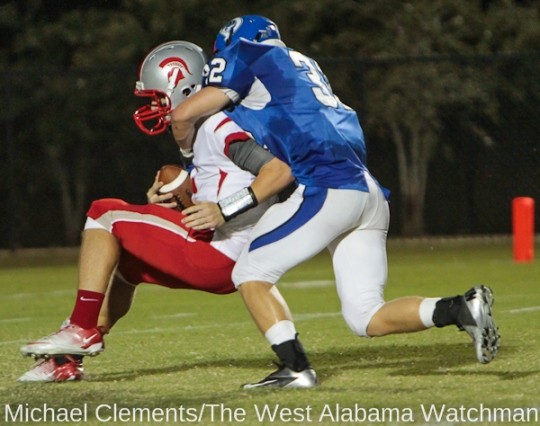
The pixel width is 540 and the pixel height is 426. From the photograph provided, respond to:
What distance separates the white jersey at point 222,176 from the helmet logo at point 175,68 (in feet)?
1.21

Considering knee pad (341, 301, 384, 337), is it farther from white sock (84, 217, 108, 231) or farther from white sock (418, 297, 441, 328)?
white sock (84, 217, 108, 231)

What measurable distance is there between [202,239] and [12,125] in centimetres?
1122

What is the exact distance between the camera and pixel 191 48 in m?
6.79

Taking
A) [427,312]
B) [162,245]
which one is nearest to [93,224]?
[162,245]

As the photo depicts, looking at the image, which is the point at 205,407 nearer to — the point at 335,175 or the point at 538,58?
the point at 335,175

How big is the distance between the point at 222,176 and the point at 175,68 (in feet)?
1.99

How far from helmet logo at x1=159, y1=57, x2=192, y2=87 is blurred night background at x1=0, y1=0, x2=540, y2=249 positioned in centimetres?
1006

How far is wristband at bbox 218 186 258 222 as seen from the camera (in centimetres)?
609

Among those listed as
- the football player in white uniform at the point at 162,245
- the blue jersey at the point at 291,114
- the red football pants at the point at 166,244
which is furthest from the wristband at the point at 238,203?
the red football pants at the point at 166,244

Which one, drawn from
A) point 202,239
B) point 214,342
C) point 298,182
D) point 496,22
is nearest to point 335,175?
point 298,182

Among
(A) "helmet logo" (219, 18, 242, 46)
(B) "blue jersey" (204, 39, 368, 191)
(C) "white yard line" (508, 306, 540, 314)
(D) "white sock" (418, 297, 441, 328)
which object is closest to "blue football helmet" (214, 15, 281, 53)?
(A) "helmet logo" (219, 18, 242, 46)

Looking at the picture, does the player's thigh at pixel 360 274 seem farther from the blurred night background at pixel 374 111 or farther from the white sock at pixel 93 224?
the blurred night background at pixel 374 111

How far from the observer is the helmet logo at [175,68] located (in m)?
6.67

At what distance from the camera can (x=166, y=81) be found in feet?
21.9
